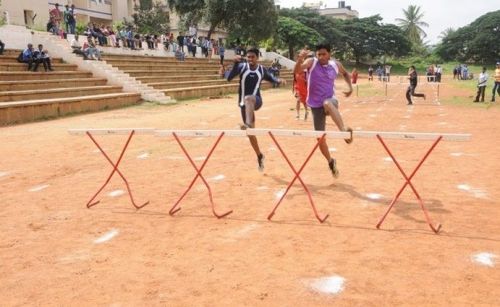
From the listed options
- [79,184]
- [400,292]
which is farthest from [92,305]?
[79,184]

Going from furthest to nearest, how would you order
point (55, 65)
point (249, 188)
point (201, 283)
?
point (55, 65) < point (249, 188) < point (201, 283)

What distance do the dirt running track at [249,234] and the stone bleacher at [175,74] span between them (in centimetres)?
1522

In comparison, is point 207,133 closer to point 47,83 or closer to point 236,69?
point 236,69

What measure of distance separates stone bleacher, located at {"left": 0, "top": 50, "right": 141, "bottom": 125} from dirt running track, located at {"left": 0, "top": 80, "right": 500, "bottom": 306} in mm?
6737

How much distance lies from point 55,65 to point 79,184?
51.8 feet

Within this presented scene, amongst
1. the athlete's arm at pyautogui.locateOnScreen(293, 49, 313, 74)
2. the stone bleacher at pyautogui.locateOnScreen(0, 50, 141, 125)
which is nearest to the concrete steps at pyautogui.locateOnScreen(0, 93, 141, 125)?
the stone bleacher at pyautogui.locateOnScreen(0, 50, 141, 125)

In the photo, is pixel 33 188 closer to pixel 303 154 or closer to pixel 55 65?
pixel 303 154

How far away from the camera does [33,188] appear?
6.81m

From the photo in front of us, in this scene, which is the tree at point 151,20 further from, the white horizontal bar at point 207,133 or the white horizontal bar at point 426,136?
the white horizontal bar at point 426,136

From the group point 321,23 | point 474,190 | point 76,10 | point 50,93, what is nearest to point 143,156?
point 474,190

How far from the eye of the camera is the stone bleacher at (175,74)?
2395 cm

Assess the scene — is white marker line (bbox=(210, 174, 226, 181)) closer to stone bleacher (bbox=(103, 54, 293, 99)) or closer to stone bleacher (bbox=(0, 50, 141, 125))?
stone bleacher (bbox=(0, 50, 141, 125))

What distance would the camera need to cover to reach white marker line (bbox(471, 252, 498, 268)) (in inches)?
155

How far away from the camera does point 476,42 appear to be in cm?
7056
